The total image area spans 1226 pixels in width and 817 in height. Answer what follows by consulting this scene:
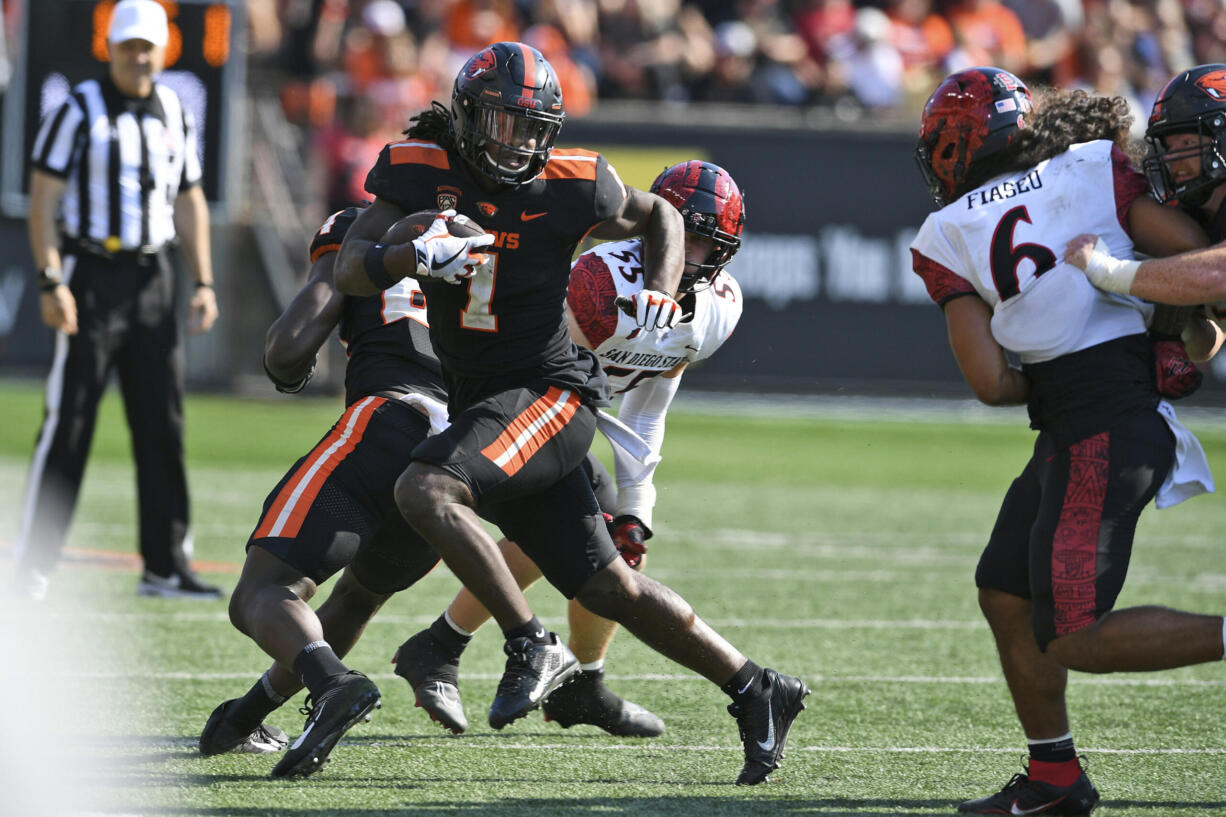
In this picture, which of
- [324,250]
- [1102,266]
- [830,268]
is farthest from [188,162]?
[830,268]

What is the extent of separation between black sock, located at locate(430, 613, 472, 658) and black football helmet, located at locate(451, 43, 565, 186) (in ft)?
4.35

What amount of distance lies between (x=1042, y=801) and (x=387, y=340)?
2022 millimetres

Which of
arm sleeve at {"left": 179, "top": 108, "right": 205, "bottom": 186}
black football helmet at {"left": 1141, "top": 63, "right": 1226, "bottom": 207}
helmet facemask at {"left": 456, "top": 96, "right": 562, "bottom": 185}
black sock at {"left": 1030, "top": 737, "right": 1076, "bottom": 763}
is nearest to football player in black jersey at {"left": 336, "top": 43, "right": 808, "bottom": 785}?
helmet facemask at {"left": 456, "top": 96, "right": 562, "bottom": 185}

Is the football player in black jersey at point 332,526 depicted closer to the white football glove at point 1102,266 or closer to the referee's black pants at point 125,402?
the white football glove at point 1102,266

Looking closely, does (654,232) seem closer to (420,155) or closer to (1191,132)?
(420,155)

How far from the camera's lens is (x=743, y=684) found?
4117 millimetres

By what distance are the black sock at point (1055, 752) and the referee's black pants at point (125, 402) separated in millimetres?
3963

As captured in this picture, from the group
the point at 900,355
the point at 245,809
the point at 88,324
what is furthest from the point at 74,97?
the point at 900,355

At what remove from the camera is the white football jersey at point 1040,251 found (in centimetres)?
370

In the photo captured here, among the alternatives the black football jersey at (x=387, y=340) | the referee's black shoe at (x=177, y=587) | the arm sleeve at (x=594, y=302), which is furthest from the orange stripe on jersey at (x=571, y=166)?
the referee's black shoe at (x=177, y=587)

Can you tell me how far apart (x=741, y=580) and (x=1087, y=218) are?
383 cm

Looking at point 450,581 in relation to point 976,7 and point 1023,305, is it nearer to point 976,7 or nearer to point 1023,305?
point 1023,305

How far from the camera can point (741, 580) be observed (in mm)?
7352

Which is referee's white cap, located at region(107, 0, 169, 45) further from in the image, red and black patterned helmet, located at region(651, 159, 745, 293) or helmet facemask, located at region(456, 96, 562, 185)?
helmet facemask, located at region(456, 96, 562, 185)
